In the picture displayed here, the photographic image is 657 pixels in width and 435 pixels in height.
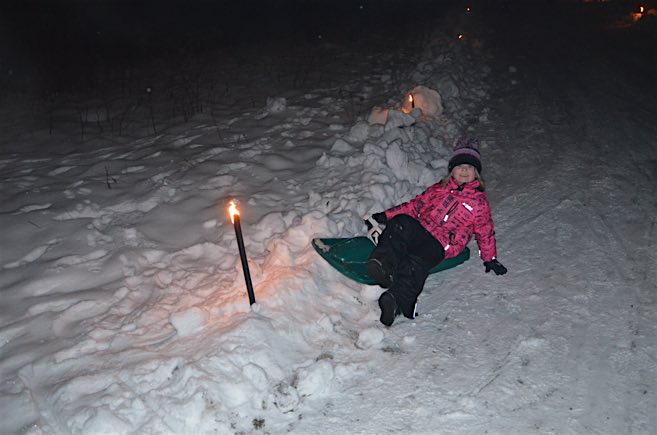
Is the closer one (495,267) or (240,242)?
(240,242)

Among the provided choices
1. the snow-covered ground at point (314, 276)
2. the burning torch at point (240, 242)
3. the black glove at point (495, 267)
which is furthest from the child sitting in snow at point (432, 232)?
the burning torch at point (240, 242)

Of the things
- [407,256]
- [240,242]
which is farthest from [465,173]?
[240,242]

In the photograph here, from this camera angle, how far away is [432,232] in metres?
3.79

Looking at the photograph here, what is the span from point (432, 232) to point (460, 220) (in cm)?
23

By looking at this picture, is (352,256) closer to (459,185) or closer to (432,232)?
(432,232)

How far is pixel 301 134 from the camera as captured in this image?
6.33 metres

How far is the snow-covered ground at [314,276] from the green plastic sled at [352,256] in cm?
9

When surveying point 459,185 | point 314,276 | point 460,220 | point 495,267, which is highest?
point 459,185

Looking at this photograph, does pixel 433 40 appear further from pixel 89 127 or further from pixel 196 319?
pixel 196 319

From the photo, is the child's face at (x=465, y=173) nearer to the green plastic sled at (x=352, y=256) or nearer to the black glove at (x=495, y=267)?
the green plastic sled at (x=352, y=256)

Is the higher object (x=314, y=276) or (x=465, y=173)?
(x=465, y=173)

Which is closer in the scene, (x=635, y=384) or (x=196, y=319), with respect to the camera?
(x=635, y=384)

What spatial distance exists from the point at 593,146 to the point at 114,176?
17.8 feet

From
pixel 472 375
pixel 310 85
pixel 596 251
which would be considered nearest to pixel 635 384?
pixel 472 375
